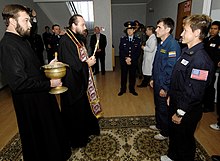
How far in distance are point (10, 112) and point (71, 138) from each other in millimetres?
1764

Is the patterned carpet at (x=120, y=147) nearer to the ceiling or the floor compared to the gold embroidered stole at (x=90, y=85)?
nearer to the floor

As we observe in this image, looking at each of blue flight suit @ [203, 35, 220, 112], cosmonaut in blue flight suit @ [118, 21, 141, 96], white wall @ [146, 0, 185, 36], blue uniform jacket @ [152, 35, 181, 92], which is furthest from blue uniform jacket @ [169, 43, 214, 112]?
white wall @ [146, 0, 185, 36]

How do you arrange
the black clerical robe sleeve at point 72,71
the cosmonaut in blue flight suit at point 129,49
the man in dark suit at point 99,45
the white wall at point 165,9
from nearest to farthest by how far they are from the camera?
the black clerical robe sleeve at point 72,71 → the cosmonaut in blue flight suit at point 129,49 → the white wall at point 165,9 → the man in dark suit at point 99,45

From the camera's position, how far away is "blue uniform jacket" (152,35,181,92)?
197 centimetres

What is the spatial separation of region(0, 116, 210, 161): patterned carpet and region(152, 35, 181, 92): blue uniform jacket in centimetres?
76

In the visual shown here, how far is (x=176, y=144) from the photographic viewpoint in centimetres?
173

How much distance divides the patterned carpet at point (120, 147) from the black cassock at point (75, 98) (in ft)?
0.56

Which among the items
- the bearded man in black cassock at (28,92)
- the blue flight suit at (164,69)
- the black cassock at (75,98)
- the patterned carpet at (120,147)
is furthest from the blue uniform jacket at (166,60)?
the bearded man in black cassock at (28,92)

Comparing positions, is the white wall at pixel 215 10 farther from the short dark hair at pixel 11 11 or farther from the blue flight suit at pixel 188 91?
the short dark hair at pixel 11 11

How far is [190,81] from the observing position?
1381 mm

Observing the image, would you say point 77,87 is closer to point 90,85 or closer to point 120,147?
point 90,85

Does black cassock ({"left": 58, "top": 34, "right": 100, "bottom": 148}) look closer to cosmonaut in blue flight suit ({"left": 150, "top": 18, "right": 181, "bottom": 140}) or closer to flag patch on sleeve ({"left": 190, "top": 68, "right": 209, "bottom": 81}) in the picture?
cosmonaut in blue flight suit ({"left": 150, "top": 18, "right": 181, "bottom": 140})

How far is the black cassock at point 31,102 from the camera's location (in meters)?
1.29

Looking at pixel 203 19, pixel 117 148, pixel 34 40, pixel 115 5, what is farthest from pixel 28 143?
pixel 115 5
